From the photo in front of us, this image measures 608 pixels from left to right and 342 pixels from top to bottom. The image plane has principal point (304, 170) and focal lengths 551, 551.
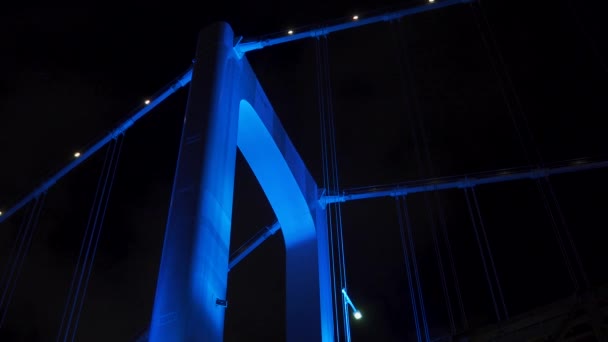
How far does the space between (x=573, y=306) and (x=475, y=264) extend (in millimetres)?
13578

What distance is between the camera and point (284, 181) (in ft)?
32.8

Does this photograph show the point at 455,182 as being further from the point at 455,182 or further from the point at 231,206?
the point at 231,206

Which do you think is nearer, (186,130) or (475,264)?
(186,130)

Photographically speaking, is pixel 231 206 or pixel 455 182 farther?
pixel 455 182

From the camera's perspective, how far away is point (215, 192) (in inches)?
219

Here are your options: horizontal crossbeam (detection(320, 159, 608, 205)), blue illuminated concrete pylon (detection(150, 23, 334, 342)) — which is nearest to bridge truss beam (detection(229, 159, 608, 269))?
horizontal crossbeam (detection(320, 159, 608, 205))

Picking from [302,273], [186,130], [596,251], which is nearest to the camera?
[186,130]

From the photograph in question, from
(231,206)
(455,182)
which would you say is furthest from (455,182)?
(231,206)

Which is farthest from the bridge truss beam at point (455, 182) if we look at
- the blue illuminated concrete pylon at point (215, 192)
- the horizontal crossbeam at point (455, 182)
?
the blue illuminated concrete pylon at point (215, 192)

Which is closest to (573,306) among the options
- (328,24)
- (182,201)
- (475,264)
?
(182,201)

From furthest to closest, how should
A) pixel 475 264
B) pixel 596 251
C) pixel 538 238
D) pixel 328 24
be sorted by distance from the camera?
pixel 475 264 → pixel 538 238 → pixel 596 251 → pixel 328 24

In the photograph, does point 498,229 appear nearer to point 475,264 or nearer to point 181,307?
point 475,264

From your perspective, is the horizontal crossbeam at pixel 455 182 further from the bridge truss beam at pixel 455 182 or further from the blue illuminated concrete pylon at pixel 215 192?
the blue illuminated concrete pylon at pixel 215 192

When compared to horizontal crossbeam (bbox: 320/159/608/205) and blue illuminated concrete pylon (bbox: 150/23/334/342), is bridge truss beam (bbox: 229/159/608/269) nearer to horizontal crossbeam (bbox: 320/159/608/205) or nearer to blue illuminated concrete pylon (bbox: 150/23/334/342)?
horizontal crossbeam (bbox: 320/159/608/205)
